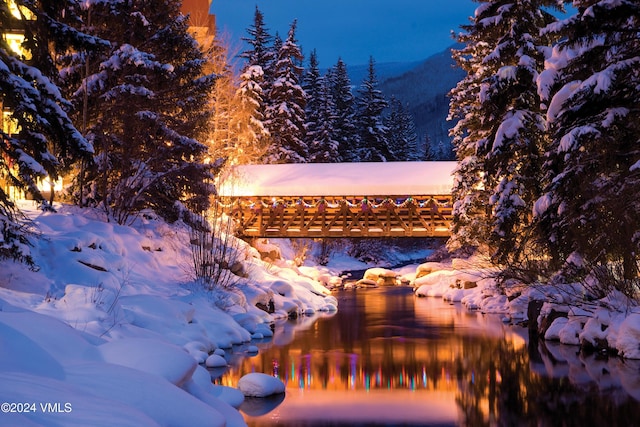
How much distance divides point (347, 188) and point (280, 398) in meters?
18.3

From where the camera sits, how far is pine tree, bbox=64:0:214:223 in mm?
18797

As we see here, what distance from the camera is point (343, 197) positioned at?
28328 millimetres

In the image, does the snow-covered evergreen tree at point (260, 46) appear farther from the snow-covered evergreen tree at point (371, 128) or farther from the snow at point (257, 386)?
the snow at point (257, 386)

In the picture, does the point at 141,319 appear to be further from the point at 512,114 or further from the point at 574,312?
the point at 512,114

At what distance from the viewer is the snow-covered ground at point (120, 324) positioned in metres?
5.23

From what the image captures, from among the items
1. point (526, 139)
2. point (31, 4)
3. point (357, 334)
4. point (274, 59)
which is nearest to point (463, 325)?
point (357, 334)

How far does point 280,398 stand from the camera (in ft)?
31.9

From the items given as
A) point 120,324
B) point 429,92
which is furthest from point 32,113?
point 429,92

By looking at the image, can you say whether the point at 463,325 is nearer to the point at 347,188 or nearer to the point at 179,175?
the point at 179,175

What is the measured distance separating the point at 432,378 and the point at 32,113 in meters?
7.06

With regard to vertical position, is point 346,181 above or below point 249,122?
below

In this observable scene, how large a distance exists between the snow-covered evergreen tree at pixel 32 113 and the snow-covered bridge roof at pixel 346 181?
14091mm

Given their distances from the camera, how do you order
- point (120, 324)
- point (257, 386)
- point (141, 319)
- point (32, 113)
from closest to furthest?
point (257, 386), point (120, 324), point (32, 113), point (141, 319)

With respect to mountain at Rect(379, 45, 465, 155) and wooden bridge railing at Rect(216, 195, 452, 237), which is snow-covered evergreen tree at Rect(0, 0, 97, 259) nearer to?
wooden bridge railing at Rect(216, 195, 452, 237)
